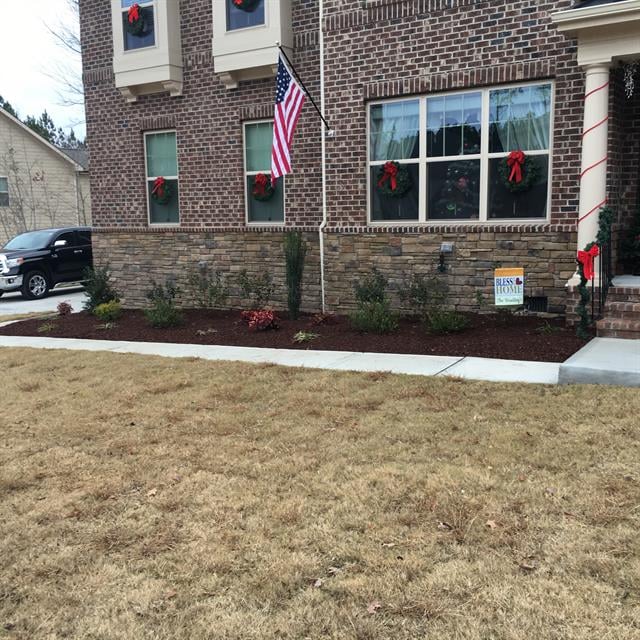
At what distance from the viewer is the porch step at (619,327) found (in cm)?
725

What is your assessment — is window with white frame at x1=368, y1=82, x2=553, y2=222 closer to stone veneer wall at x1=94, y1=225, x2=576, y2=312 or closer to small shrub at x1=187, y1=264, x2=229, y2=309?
stone veneer wall at x1=94, y1=225, x2=576, y2=312

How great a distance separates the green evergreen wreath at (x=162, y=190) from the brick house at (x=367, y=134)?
178 mm

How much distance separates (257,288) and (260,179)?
79.0 inches

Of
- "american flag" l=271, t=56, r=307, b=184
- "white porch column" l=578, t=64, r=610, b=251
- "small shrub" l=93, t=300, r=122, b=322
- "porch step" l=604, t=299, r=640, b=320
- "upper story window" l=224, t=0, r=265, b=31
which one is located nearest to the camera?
"porch step" l=604, t=299, r=640, b=320

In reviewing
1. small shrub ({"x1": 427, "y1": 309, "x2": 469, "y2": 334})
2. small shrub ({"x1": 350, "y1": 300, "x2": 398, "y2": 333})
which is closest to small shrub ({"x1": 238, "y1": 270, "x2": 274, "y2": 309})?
small shrub ({"x1": 350, "y1": 300, "x2": 398, "y2": 333})

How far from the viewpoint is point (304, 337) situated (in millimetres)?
8727

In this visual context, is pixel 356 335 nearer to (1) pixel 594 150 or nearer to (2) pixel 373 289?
(2) pixel 373 289

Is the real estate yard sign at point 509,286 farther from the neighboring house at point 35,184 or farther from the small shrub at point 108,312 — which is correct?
the neighboring house at point 35,184

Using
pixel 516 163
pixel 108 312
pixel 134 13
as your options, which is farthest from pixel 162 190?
pixel 516 163

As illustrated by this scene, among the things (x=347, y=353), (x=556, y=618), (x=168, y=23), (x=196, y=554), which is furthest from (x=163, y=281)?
(x=556, y=618)

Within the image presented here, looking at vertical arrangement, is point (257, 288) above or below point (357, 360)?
above

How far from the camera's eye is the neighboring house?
89.1 ft

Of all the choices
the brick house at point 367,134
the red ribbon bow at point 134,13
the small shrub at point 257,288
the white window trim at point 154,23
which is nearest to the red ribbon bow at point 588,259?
the brick house at point 367,134

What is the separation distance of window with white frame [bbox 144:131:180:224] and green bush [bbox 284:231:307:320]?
346cm
